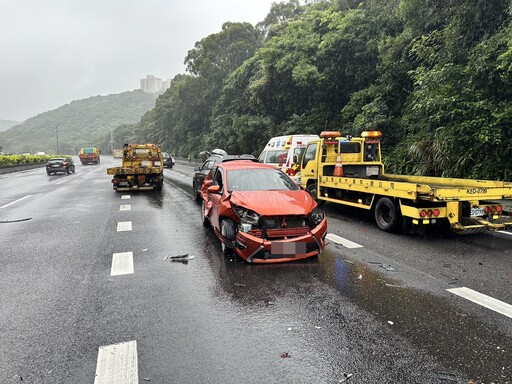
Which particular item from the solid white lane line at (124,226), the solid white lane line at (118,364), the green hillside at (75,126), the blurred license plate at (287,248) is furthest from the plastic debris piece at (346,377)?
the green hillside at (75,126)

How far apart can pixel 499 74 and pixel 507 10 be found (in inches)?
92.2

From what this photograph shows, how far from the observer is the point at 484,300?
4508 millimetres

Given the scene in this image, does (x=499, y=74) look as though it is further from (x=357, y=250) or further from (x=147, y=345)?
(x=147, y=345)

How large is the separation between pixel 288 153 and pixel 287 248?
852 centimetres

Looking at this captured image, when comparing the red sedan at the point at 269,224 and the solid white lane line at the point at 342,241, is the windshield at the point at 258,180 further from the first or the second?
the solid white lane line at the point at 342,241

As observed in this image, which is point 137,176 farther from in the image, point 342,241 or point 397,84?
point 397,84

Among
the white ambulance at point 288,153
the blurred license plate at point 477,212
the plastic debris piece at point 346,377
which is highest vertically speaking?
the white ambulance at point 288,153

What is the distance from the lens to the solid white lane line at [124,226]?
8.91 meters

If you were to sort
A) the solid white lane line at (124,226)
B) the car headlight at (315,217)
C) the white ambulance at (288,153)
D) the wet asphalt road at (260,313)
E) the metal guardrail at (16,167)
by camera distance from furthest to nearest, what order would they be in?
1. the metal guardrail at (16,167)
2. the white ambulance at (288,153)
3. the solid white lane line at (124,226)
4. the car headlight at (315,217)
5. the wet asphalt road at (260,313)

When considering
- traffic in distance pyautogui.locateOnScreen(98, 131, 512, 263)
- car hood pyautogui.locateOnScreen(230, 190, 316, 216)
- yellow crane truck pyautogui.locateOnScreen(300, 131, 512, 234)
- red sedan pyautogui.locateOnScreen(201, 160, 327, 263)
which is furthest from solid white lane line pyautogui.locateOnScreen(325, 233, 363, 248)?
car hood pyautogui.locateOnScreen(230, 190, 316, 216)

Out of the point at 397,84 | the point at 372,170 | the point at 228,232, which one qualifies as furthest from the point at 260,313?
the point at 397,84

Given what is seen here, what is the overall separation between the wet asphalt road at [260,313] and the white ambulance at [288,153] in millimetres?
5317

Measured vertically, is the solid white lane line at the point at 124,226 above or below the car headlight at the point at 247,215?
below

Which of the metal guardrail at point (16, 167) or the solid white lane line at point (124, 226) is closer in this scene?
the solid white lane line at point (124, 226)
